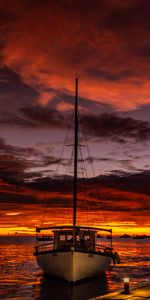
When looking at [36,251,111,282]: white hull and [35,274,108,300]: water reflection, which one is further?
[36,251,111,282]: white hull

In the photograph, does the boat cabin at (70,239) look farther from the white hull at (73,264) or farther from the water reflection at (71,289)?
the water reflection at (71,289)

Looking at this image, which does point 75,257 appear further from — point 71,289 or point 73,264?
point 71,289

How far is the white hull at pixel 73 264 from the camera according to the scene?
34.1 m

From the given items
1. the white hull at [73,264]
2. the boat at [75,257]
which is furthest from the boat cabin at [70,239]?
the white hull at [73,264]

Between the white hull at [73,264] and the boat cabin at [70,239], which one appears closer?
the white hull at [73,264]

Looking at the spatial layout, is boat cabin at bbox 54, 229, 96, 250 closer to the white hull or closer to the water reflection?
the white hull

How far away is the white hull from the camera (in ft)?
112

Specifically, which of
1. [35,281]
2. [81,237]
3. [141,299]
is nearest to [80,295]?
[81,237]

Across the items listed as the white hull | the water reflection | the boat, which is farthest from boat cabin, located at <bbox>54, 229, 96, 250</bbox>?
the water reflection

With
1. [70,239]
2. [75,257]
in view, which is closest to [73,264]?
[75,257]

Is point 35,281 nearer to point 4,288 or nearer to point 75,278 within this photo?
point 4,288

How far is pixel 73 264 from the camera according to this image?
33.9 meters

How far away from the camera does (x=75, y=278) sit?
34344mm

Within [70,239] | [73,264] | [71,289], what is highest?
[70,239]
